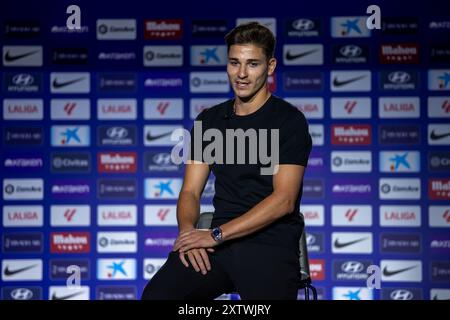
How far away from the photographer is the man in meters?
2.04

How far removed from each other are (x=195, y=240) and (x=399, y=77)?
2.68 metres

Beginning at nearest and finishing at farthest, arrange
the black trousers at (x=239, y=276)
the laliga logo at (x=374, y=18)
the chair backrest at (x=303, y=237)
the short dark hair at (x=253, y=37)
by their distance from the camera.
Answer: the black trousers at (x=239, y=276) < the short dark hair at (x=253, y=37) < the chair backrest at (x=303, y=237) < the laliga logo at (x=374, y=18)

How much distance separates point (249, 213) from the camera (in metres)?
2.05

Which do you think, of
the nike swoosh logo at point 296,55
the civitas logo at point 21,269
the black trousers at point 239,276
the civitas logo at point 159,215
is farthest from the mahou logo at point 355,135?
the black trousers at point 239,276

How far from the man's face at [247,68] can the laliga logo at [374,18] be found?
7.80 ft

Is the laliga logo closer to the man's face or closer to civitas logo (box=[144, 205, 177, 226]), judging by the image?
civitas logo (box=[144, 205, 177, 226])

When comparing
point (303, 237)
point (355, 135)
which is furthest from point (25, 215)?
point (303, 237)

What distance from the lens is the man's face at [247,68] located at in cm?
214

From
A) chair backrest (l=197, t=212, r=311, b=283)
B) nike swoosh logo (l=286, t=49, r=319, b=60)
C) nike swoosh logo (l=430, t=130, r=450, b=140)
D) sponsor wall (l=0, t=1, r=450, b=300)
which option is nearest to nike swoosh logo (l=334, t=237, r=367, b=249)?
sponsor wall (l=0, t=1, r=450, b=300)

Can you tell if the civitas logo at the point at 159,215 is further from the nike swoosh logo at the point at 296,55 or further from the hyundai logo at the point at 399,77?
the hyundai logo at the point at 399,77

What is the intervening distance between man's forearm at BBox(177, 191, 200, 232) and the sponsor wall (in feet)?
6.95

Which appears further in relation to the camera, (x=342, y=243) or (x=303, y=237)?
(x=342, y=243)

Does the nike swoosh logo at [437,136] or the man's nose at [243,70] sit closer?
the man's nose at [243,70]

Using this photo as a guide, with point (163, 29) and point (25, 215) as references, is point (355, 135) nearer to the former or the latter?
point (163, 29)
